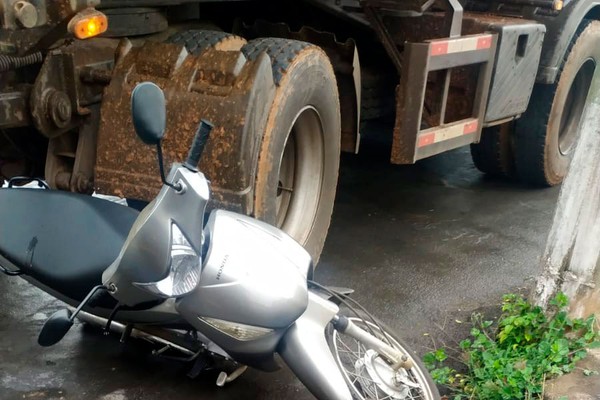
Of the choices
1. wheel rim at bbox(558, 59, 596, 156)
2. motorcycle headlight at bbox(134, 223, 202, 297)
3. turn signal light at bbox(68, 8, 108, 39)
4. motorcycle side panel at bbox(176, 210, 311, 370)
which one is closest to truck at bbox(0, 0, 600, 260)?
turn signal light at bbox(68, 8, 108, 39)

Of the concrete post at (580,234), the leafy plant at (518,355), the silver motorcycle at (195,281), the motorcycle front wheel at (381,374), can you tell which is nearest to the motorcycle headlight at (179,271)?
the silver motorcycle at (195,281)

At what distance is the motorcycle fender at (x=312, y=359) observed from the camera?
2420 mm

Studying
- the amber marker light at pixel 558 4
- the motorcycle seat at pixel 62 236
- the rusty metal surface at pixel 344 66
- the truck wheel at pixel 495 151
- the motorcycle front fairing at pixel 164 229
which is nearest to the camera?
the motorcycle front fairing at pixel 164 229

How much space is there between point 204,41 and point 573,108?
399 centimetres

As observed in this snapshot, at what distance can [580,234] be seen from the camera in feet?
10.6

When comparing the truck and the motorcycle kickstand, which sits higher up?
the truck

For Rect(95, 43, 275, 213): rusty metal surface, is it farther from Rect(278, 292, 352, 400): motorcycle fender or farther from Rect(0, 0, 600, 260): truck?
Rect(278, 292, 352, 400): motorcycle fender

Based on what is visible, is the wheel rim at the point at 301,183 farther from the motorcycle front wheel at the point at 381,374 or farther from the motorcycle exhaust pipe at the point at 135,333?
the motorcycle front wheel at the point at 381,374

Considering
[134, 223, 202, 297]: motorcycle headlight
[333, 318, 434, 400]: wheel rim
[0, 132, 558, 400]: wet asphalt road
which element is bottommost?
[0, 132, 558, 400]: wet asphalt road

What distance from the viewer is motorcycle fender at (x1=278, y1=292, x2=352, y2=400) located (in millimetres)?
2420

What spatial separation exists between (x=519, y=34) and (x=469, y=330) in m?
2.02

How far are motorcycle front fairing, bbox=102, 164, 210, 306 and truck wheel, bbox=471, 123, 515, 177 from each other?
4.04 metres

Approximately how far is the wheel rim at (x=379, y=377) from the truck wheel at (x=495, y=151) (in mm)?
3379

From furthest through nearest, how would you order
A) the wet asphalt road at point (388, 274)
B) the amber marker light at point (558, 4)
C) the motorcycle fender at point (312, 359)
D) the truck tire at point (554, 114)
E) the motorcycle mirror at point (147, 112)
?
1. the truck tire at point (554, 114)
2. the amber marker light at point (558, 4)
3. the wet asphalt road at point (388, 274)
4. the motorcycle fender at point (312, 359)
5. the motorcycle mirror at point (147, 112)
